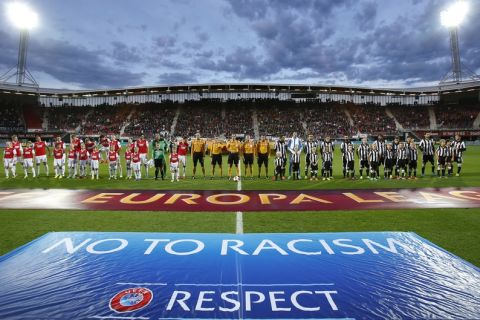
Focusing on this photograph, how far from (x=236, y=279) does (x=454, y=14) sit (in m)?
41.2

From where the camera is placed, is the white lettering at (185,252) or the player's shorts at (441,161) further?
the player's shorts at (441,161)

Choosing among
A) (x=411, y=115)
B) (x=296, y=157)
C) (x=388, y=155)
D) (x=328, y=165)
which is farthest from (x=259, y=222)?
(x=411, y=115)

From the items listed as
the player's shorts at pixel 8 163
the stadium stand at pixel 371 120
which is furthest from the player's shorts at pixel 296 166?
the stadium stand at pixel 371 120

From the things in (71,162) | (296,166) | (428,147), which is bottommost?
(296,166)

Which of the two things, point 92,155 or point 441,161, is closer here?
point 92,155

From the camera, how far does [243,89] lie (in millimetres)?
55156

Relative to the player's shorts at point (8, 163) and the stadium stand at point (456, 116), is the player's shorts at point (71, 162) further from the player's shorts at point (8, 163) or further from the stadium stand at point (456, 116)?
the stadium stand at point (456, 116)

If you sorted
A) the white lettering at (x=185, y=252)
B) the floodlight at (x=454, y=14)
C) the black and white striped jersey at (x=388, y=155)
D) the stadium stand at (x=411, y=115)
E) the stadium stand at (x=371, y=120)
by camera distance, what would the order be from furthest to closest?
the stadium stand at (x=411, y=115) → the stadium stand at (x=371, y=120) → the floodlight at (x=454, y=14) → the black and white striped jersey at (x=388, y=155) → the white lettering at (x=185, y=252)

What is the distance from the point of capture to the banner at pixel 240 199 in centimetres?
873

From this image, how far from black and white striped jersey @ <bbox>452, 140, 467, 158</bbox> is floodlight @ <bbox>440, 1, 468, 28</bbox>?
Answer: 25589 millimetres

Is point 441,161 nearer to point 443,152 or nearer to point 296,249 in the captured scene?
point 443,152

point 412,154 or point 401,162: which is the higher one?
point 412,154

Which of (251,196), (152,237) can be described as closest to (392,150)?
(251,196)

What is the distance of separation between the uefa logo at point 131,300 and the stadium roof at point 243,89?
50.5 metres
